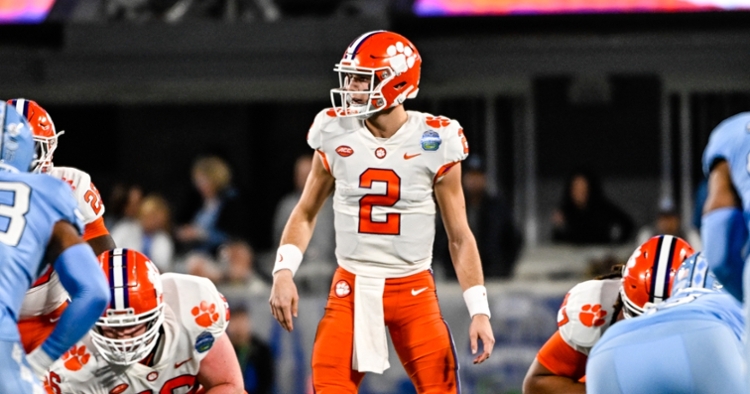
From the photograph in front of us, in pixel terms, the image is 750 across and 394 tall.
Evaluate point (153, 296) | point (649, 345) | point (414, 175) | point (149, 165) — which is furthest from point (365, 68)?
point (149, 165)

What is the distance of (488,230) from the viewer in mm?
8562

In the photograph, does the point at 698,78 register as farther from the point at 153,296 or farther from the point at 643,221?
the point at 153,296

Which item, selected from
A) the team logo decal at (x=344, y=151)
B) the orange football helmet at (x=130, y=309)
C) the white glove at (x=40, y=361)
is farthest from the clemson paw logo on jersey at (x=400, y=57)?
the white glove at (x=40, y=361)

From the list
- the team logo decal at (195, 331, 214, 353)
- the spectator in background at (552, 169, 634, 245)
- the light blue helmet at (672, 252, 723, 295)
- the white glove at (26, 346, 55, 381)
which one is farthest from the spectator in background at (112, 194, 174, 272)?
the light blue helmet at (672, 252, 723, 295)

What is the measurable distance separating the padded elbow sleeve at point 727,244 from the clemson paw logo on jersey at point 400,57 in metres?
1.49

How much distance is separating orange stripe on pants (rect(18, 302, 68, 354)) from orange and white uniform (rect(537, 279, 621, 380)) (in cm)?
196

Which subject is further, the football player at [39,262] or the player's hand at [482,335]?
the player's hand at [482,335]

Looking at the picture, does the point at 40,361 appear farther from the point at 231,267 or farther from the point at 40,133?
the point at 231,267

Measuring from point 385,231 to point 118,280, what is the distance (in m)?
1.05

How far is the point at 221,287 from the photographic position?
340 inches

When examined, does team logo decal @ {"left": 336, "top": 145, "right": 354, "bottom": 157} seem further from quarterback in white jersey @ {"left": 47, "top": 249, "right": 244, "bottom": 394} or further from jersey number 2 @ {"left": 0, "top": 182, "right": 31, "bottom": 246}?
jersey number 2 @ {"left": 0, "top": 182, "right": 31, "bottom": 246}

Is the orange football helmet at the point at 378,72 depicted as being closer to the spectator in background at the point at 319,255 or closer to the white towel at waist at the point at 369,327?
the white towel at waist at the point at 369,327

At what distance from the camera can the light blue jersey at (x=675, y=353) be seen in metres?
3.62

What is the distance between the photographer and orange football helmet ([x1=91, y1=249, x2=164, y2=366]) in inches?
178
